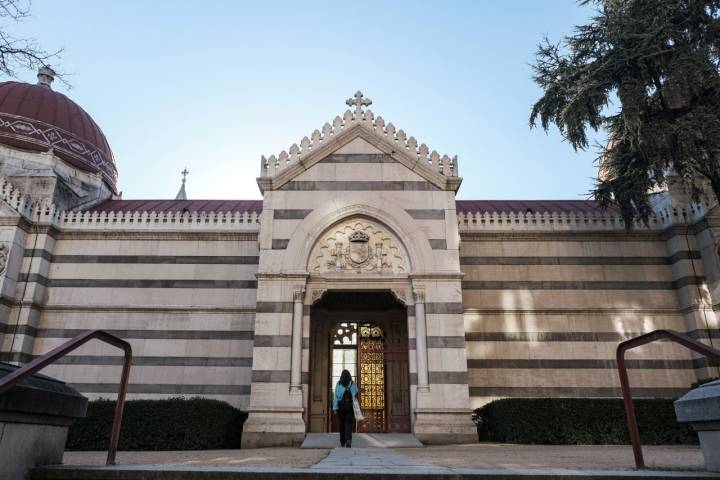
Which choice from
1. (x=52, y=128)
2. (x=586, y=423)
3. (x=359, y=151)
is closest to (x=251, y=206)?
(x=359, y=151)

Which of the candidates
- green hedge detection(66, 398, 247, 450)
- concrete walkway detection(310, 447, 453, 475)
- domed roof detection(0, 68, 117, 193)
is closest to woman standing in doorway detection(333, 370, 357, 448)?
green hedge detection(66, 398, 247, 450)

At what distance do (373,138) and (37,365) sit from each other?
1386 centimetres

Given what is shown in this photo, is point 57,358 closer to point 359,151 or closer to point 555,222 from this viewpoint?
point 359,151

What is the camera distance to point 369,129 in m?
17.5

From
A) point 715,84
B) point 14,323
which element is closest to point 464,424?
point 715,84

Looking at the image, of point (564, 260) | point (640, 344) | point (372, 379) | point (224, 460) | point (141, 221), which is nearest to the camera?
point (640, 344)

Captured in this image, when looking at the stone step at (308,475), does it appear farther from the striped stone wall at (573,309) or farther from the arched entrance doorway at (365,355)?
the striped stone wall at (573,309)

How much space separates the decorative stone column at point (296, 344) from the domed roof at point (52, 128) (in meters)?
17.8

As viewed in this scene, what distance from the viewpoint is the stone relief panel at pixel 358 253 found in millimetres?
15938

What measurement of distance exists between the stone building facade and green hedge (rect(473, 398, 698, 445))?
7.44 feet

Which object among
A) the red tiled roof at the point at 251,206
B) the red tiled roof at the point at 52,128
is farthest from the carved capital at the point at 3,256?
the red tiled roof at the point at 52,128

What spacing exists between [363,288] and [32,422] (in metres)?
11.0

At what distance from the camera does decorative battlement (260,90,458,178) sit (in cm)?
1694

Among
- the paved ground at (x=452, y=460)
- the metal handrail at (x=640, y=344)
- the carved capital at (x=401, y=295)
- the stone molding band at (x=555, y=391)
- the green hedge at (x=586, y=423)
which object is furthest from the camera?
the stone molding band at (x=555, y=391)
